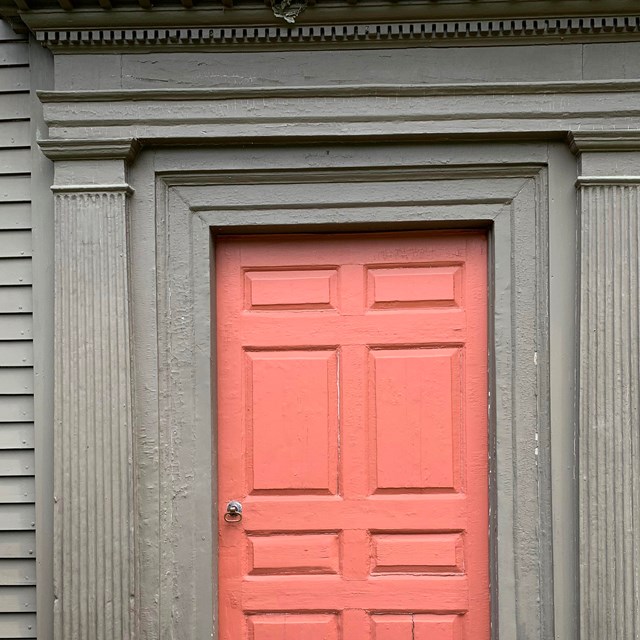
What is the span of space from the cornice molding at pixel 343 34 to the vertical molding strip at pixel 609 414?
0.73 metres

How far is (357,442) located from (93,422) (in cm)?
123

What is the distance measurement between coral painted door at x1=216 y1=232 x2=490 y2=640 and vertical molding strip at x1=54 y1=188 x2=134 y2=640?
18.8 inches

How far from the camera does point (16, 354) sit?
3467 millimetres

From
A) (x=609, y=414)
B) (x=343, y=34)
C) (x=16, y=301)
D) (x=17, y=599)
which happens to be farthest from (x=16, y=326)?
(x=609, y=414)

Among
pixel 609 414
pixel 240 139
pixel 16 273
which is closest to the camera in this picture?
pixel 609 414

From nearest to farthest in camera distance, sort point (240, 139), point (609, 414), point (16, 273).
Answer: point (609, 414) < point (240, 139) < point (16, 273)

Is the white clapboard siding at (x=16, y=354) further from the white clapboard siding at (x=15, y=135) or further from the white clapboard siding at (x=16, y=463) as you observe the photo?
the white clapboard siding at (x=15, y=135)

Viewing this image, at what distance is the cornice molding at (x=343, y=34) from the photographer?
3.32 meters

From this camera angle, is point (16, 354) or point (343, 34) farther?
point (16, 354)

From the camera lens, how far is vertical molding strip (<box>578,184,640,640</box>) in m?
3.25

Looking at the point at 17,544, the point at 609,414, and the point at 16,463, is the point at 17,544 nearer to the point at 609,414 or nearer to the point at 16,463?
the point at 16,463

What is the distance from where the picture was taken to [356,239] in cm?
356

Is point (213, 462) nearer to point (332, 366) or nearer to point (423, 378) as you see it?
point (332, 366)

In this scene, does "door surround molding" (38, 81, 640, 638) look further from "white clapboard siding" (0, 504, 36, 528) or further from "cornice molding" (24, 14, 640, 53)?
"cornice molding" (24, 14, 640, 53)
